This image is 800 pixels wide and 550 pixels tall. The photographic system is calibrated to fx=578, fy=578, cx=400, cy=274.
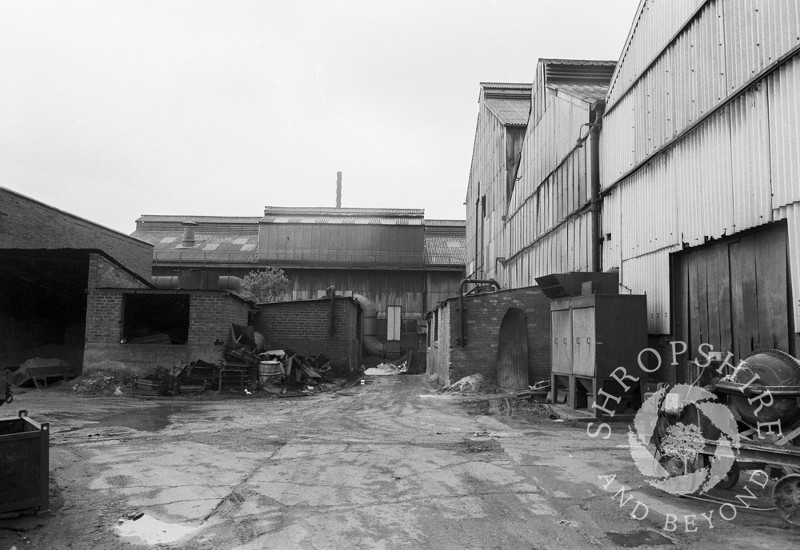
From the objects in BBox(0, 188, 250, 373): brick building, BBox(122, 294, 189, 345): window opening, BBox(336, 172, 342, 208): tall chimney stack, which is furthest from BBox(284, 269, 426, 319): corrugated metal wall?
BBox(336, 172, 342, 208): tall chimney stack

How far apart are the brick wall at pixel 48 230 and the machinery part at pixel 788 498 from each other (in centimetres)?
2097

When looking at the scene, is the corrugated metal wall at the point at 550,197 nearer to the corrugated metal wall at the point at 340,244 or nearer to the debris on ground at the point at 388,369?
the debris on ground at the point at 388,369

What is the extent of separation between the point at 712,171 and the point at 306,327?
14377 mm

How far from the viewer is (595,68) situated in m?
19.0

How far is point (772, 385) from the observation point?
5.40 metres

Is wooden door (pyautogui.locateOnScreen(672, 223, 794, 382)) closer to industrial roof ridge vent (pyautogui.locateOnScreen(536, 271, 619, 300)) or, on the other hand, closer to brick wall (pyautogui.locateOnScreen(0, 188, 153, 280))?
industrial roof ridge vent (pyautogui.locateOnScreen(536, 271, 619, 300))

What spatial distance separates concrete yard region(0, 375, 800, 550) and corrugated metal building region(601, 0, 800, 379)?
2.44m

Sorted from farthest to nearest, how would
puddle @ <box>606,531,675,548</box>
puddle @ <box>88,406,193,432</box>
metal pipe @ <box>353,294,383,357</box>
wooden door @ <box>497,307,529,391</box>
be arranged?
1. metal pipe @ <box>353,294,383,357</box>
2. wooden door @ <box>497,307,529,391</box>
3. puddle @ <box>88,406,193,432</box>
4. puddle @ <box>606,531,675,548</box>

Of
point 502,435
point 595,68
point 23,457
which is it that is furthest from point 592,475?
point 595,68

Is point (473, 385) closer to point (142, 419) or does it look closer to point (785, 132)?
point (142, 419)

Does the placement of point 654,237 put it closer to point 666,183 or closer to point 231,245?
point 666,183

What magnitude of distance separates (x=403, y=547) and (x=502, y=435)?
5058 millimetres

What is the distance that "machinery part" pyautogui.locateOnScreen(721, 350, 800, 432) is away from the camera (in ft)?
17.4

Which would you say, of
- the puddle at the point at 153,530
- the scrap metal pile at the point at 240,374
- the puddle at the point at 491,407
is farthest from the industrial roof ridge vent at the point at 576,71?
the puddle at the point at 153,530
